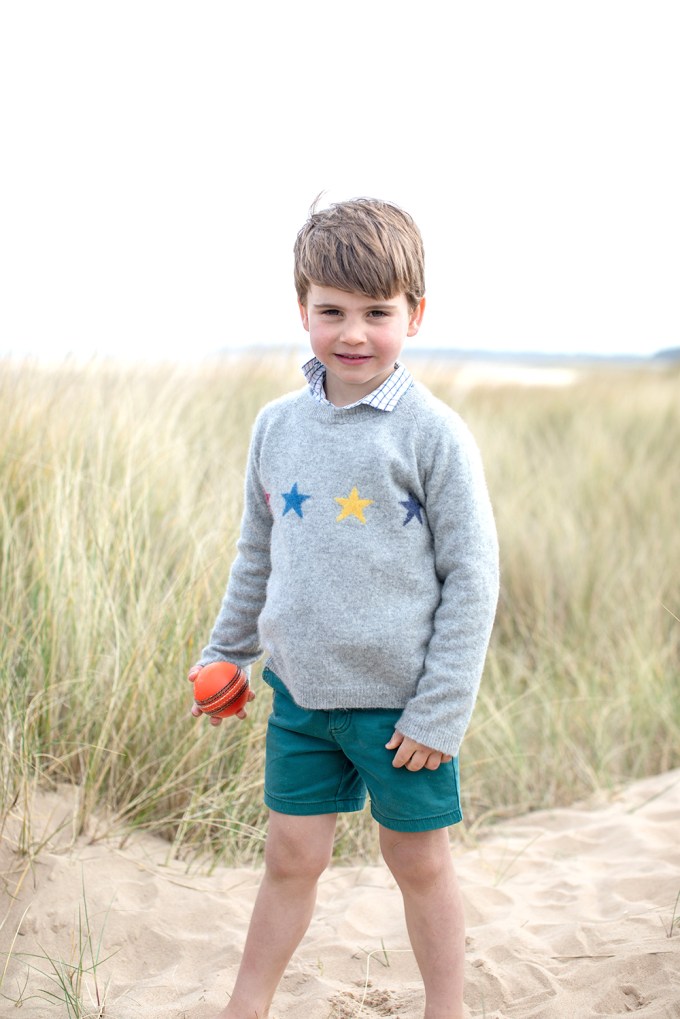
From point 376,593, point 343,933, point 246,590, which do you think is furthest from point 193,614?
point 376,593

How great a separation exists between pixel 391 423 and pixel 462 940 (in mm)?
1098

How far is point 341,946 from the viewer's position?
8.79 feet

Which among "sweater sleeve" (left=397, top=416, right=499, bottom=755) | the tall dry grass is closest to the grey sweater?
"sweater sleeve" (left=397, top=416, right=499, bottom=755)

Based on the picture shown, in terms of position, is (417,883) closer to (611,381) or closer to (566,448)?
(566,448)

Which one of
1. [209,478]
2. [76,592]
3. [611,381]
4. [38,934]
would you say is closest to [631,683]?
[209,478]

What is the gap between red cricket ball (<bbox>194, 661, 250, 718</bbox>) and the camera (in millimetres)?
2299

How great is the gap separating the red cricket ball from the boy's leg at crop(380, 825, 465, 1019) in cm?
44

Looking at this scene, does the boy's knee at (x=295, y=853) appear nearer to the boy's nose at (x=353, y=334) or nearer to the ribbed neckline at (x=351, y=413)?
the ribbed neckline at (x=351, y=413)

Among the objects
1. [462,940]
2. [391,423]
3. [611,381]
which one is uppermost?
[391,423]

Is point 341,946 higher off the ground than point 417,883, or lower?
lower

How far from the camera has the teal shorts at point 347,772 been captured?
204 centimetres

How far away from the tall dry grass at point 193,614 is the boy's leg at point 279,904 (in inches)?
28.7

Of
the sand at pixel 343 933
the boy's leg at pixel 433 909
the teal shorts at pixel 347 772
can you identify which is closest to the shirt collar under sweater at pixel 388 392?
the teal shorts at pixel 347 772

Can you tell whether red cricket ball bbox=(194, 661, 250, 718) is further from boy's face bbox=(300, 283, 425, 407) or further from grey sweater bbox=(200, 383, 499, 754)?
boy's face bbox=(300, 283, 425, 407)
